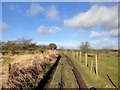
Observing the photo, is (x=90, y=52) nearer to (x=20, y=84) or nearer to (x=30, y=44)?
(x=30, y=44)

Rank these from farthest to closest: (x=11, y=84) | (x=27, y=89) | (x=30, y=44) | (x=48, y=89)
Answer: (x=30, y=44), (x=48, y=89), (x=27, y=89), (x=11, y=84)

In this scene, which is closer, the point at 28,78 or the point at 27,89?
the point at 27,89

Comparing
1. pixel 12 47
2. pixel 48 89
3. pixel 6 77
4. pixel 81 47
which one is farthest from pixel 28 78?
pixel 81 47

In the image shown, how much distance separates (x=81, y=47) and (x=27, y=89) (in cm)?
6256

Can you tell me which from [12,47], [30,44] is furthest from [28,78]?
[30,44]

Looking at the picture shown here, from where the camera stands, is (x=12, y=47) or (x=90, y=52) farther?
(x=90, y=52)

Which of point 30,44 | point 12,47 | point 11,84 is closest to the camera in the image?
point 11,84

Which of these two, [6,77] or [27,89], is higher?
[6,77]

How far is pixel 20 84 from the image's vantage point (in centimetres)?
1310

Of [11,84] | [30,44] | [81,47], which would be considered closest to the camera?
[11,84]

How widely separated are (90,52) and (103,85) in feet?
194

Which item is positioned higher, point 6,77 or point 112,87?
point 6,77

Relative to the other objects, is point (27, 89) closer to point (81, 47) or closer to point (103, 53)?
point (81, 47)

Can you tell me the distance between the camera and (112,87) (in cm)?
1577
